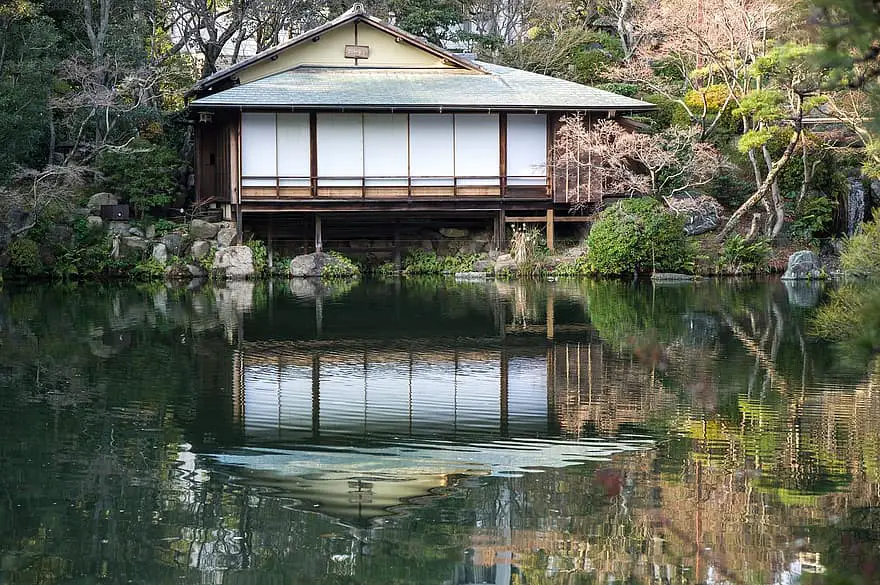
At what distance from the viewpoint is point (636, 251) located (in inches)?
1027

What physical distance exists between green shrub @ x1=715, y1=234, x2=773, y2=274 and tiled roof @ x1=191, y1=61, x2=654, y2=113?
3.92m

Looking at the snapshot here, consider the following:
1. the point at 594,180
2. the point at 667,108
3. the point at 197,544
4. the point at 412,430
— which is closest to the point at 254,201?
the point at 594,180

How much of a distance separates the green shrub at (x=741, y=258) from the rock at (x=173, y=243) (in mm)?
12958

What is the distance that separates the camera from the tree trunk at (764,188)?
26.4m

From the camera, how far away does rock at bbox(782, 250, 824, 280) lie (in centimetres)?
2605

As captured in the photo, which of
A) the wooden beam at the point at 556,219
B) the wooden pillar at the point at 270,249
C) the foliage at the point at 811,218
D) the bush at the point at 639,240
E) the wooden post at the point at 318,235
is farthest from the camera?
the foliage at the point at 811,218

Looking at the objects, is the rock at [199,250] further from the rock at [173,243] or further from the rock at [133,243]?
the rock at [133,243]

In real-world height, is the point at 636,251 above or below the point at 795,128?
below

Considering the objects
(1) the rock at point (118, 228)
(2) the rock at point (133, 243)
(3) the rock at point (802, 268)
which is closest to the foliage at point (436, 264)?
(2) the rock at point (133, 243)

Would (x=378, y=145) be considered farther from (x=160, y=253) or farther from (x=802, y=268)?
(x=802, y=268)

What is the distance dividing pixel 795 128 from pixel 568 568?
21645 mm

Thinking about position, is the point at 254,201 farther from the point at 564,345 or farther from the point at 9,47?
the point at 564,345

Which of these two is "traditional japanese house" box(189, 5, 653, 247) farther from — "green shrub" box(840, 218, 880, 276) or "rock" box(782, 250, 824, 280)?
"green shrub" box(840, 218, 880, 276)

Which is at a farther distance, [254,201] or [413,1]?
[413,1]
